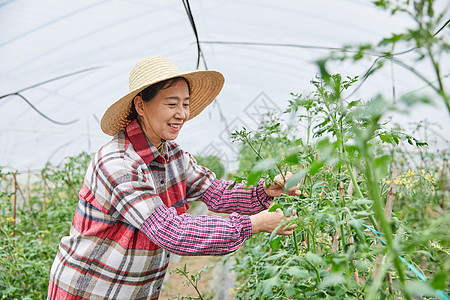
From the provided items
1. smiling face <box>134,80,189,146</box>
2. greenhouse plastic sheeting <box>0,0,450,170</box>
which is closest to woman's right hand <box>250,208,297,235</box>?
smiling face <box>134,80,189,146</box>

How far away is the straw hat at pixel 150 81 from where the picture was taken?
1519 millimetres

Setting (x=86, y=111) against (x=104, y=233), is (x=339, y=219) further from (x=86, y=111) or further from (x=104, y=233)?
(x=86, y=111)

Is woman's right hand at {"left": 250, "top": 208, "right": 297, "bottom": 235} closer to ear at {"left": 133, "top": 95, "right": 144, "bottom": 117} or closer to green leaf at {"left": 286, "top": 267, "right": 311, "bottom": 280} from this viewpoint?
green leaf at {"left": 286, "top": 267, "right": 311, "bottom": 280}

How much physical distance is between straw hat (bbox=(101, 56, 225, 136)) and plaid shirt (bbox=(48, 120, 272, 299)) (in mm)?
121

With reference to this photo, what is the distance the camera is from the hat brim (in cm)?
156

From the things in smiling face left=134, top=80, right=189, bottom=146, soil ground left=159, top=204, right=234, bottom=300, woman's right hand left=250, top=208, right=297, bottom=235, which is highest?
smiling face left=134, top=80, right=189, bottom=146

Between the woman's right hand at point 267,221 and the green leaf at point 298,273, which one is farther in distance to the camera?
the woman's right hand at point 267,221

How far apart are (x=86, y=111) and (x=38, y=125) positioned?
74 cm

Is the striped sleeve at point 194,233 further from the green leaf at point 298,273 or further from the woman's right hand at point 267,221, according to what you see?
the green leaf at point 298,273

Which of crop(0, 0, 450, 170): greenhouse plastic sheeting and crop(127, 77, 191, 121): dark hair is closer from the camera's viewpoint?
crop(127, 77, 191, 121): dark hair

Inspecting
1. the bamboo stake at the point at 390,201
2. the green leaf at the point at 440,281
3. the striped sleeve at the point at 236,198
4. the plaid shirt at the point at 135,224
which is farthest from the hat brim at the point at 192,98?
the green leaf at the point at 440,281

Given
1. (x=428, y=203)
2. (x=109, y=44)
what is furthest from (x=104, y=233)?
(x=109, y=44)

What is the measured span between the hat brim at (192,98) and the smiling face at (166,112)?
0.07 meters

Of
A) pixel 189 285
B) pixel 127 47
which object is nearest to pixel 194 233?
pixel 189 285
